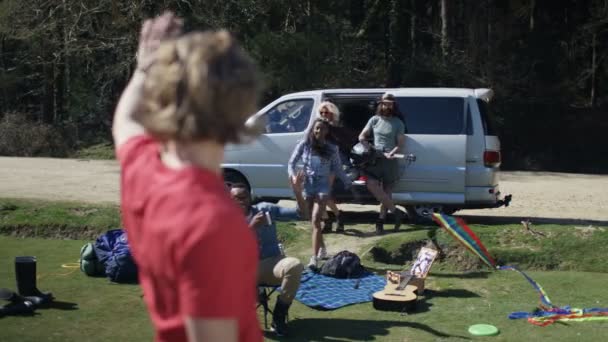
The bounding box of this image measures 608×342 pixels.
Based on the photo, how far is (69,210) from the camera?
12.7 m

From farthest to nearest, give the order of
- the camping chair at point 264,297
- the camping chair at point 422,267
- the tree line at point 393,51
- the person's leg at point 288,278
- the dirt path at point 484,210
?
1. the tree line at point 393,51
2. the dirt path at point 484,210
3. the camping chair at point 422,267
4. the camping chair at point 264,297
5. the person's leg at point 288,278

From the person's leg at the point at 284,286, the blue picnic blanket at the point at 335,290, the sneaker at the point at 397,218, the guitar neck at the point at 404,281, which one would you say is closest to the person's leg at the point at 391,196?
the sneaker at the point at 397,218

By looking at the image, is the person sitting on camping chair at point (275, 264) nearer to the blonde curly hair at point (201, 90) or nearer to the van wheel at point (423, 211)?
the van wheel at point (423, 211)

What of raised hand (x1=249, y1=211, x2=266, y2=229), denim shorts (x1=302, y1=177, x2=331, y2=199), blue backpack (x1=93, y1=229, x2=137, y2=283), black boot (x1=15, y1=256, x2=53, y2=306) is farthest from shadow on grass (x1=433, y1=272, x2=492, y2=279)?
black boot (x1=15, y1=256, x2=53, y2=306)

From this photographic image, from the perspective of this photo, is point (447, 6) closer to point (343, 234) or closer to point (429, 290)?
point (343, 234)

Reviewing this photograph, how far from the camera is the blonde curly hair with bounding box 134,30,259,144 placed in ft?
5.29

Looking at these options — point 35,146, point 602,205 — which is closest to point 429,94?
point 602,205

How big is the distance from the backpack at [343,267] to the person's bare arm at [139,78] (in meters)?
7.36

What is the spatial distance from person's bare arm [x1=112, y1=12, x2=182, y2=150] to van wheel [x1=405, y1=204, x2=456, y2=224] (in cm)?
1011

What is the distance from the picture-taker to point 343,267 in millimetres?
9484

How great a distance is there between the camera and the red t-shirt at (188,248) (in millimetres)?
1534

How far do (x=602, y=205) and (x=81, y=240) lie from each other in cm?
916

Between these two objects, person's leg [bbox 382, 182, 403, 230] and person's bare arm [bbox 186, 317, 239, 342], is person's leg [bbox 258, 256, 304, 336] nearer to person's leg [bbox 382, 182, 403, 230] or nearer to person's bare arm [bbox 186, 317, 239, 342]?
person's leg [bbox 382, 182, 403, 230]

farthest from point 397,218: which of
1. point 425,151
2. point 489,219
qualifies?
point 489,219
